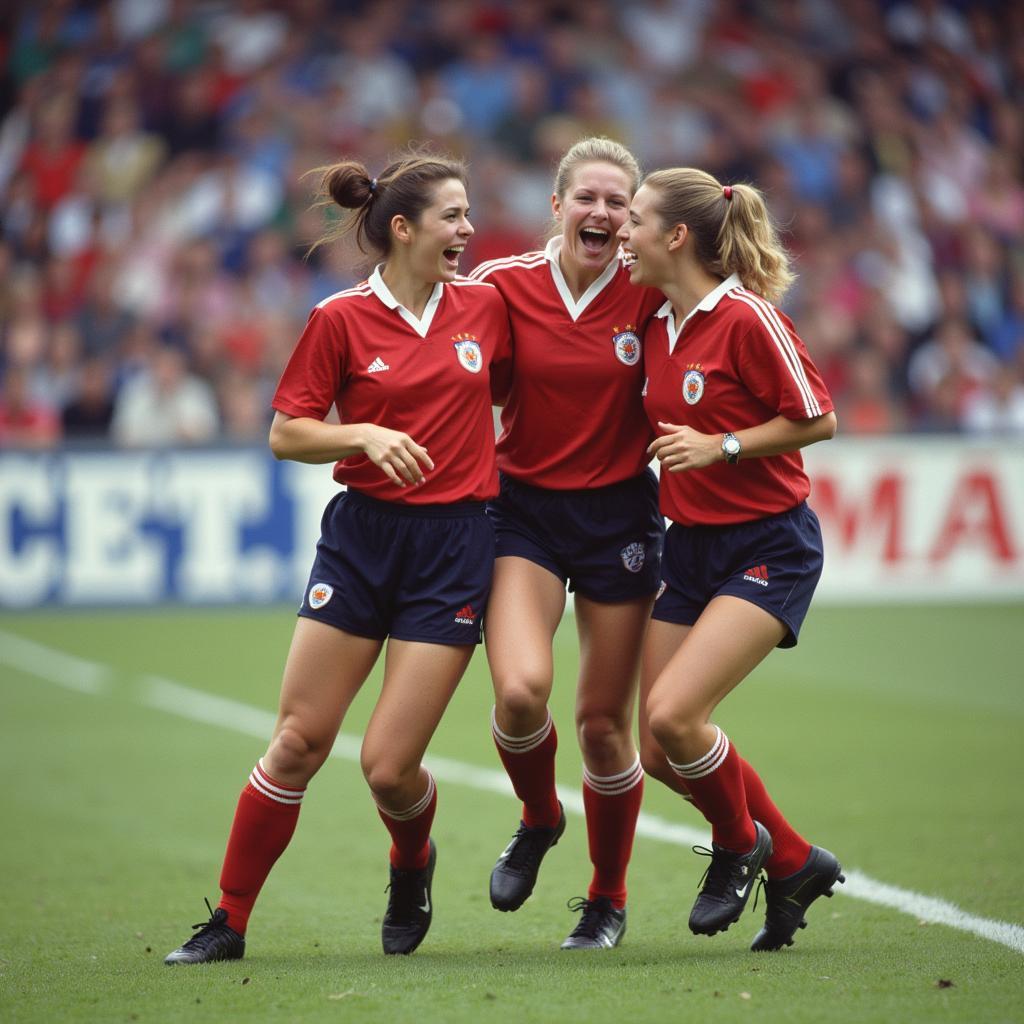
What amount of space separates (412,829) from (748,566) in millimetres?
1265

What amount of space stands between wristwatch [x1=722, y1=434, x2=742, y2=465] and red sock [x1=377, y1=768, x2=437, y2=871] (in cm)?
130

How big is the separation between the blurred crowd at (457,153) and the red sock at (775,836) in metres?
9.19

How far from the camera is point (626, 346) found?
516 cm

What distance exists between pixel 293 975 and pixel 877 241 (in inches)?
540

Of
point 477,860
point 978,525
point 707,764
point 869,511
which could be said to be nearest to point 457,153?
point 869,511

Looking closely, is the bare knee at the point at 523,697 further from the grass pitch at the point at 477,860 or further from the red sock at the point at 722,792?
the grass pitch at the point at 477,860

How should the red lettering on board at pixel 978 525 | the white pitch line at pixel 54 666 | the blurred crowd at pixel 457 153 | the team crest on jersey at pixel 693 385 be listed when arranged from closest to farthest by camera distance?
the team crest on jersey at pixel 693 385
the white pitch line at pixel 54 666
the red lettering on board at pixel 978 525
the blurred crowd at pixel 457 153

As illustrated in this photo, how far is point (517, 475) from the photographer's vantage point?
17.2 ft

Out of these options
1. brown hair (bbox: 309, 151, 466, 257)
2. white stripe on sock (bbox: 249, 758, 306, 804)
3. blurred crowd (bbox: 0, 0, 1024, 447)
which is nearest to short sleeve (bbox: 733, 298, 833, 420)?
brown hair (bbox: 309, 151, 466, 257)

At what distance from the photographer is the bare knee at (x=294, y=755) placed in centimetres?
475

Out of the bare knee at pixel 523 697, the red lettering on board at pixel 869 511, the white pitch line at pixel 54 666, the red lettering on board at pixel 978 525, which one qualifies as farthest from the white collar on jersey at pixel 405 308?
the red lettering on board at pixel 978 525

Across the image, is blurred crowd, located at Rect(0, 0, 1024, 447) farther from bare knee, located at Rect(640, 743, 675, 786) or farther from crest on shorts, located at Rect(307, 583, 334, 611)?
bare knee, located at Rect(640, 743, 675, 786)

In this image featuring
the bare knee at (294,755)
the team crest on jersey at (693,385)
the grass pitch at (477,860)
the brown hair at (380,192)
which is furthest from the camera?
the brown hair at (380,192)

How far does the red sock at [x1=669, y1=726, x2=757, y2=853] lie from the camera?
472cm
